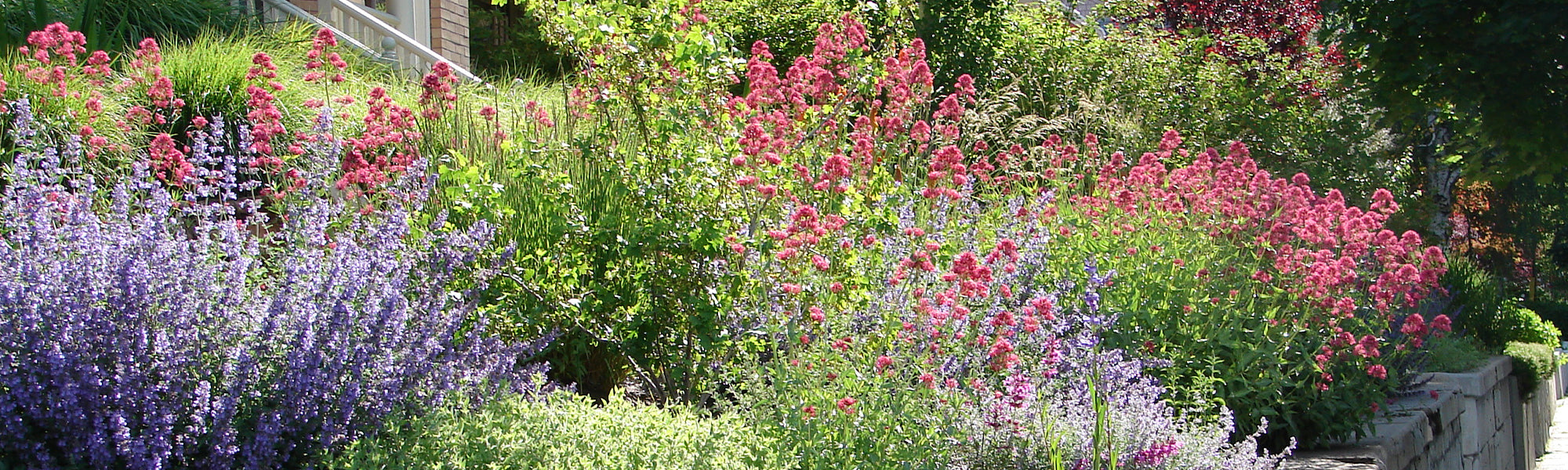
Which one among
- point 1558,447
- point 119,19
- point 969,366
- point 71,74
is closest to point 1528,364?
point 1558,447

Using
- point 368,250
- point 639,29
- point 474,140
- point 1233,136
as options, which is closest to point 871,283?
point 639,29

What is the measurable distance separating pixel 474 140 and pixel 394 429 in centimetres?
221

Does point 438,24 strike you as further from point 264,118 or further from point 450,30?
point 264,118

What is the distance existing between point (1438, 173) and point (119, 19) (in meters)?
11.3

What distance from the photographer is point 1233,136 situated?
9750 mm

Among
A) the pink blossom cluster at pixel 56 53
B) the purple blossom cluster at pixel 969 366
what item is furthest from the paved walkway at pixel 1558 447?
the pink blossom cluster at pixel 56 53

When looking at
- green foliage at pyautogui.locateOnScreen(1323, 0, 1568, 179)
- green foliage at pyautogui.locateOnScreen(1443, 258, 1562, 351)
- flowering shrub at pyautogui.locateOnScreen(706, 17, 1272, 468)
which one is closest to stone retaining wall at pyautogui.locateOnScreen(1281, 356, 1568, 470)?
green foliage at pyautogui.locateOnScreen(1443, 258, 1562, 351)

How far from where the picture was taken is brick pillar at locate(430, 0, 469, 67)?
41.5 ft

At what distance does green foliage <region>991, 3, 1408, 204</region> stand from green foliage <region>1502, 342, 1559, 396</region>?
5.81 feet

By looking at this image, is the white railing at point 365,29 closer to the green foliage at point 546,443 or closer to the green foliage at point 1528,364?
the green foliage at point 546,443

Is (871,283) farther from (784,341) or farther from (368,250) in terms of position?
(368,250)

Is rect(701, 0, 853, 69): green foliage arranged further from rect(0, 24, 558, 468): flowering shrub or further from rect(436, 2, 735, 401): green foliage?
rect(0, 24, 558, 468): flowering shrub

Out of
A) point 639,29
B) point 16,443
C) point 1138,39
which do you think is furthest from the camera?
point 1138,39

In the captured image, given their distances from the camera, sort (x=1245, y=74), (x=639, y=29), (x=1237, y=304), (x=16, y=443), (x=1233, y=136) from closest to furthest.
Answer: (x=16, y=443) < (x=639, y=29) < (x=1237, y=304) < (x=1233, y=136) < (x=1245, y=74)
